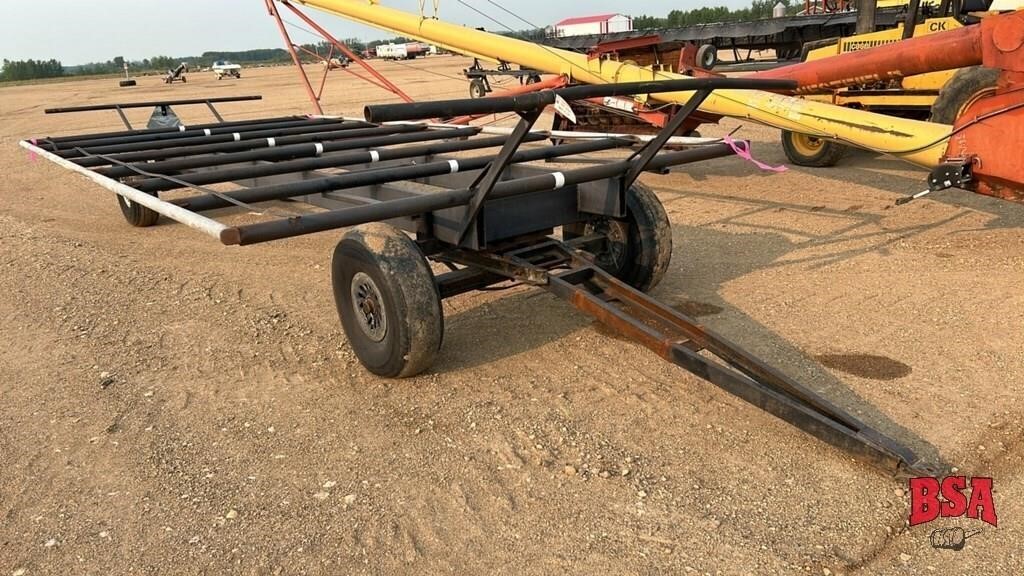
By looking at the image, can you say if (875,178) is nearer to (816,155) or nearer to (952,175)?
(816,155)

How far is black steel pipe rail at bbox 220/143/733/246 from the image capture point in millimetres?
2959

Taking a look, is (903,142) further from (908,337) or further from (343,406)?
(343,406)

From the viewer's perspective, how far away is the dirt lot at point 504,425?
8.43ft

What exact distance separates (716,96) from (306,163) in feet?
12.7

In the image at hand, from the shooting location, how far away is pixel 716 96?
670 cm

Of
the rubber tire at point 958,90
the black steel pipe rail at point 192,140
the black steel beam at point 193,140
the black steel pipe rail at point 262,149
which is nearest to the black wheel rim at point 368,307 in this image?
the black steel pipe rail at point 262,149

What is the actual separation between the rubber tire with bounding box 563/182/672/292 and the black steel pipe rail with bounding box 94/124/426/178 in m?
2.51

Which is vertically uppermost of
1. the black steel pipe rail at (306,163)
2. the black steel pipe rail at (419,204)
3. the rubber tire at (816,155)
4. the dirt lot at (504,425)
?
the black steel pipe rail at (306,163)

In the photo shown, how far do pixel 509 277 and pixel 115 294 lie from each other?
132 inches

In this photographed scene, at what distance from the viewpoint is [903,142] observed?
201 inches

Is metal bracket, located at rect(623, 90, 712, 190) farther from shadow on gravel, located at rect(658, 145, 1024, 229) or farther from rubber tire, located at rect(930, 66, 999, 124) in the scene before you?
rubber tire, located at rect(930, 66, 999, 124)

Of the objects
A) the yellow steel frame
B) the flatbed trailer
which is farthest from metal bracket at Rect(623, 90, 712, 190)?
the yellow steel frame

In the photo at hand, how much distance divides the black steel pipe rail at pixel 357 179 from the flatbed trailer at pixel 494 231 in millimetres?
11

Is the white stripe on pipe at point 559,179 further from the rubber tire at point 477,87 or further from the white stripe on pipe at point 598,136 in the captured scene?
the rubber tire at point 477,87
